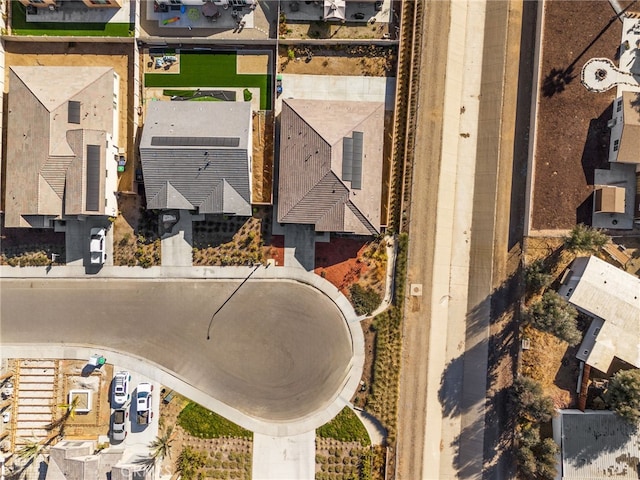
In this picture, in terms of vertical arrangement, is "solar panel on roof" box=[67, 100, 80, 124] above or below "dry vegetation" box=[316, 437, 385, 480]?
above

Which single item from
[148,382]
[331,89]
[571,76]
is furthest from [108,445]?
[571,76]

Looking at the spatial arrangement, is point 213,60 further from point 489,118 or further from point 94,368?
point 94,368

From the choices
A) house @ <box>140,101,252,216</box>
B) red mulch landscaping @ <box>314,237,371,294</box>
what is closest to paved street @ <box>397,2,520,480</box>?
red mulch landscaping @ <box>314,237,371,294</box>

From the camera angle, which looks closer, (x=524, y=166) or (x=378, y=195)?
(x=378, y=195)

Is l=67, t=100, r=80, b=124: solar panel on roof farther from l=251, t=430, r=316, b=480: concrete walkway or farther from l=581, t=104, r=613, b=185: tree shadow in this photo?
l=581, t=104, r=613, b=185: tree shadow

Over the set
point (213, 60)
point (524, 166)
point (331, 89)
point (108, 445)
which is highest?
point (213, 60)

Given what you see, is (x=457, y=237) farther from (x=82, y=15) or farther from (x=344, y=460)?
(x=82, y=15)
